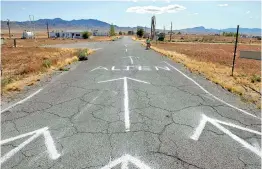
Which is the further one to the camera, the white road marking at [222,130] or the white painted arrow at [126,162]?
the white road marking at [222,130]

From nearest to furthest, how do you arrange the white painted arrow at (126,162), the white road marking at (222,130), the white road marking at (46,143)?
the white painted arrow at (126,162)
the white road marking at (46,143)
the white road marking at (222,130)

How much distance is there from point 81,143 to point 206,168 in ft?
8.63

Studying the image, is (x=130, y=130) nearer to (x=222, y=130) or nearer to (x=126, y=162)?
(x=126, y=162)

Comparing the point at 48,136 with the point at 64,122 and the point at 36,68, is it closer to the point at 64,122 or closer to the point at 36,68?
the point at 64,122

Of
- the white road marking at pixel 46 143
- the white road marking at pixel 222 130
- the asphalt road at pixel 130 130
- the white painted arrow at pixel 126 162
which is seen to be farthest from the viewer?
the white road marking at pixel 222 130

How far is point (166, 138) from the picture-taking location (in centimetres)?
530

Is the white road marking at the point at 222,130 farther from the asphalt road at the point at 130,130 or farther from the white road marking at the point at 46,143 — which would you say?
the white road marking at the point at 46,143

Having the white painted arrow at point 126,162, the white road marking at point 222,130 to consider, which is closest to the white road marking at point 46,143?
the white painted arrow at point 126,162

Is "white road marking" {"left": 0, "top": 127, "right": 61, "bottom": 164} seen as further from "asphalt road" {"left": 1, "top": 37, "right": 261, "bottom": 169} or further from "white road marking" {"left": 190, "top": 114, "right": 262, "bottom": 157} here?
"white road marking" {"left": 190, "top": 114, "right": 262, "bottom": 157}

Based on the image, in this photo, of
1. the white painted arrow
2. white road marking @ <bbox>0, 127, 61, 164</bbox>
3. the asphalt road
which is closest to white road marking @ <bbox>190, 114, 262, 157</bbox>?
the asphalt road

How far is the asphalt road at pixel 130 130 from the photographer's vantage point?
14.6 ft

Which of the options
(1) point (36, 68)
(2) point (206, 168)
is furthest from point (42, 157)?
(1) point (36, 68)

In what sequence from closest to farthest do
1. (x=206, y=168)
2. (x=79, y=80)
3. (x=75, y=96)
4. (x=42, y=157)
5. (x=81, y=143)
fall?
(x=206, y=168) → (x=42, y=157) → (x=81, y=143) → (x=75, y=96) → (x=79, y=80)

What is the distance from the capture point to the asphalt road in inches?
175
